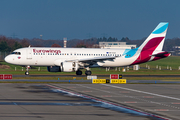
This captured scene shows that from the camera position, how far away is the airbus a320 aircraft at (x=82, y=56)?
5031 centimetres

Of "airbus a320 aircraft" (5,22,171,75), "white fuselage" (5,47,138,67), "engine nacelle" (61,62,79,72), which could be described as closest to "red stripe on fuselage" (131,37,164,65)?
"airbus a320 aircraft" (5,22,171,75)

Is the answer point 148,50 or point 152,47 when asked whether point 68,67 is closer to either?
point 148,50

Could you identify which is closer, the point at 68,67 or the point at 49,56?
the point at 68,67

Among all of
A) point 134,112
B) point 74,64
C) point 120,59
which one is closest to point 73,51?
point 74,64

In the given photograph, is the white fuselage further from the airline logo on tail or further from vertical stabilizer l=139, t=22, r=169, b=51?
vertical stabilizer l=139, t=22, r=169, b=51

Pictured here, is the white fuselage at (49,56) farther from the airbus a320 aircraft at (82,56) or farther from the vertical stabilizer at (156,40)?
the vertical stabilizer at (156,40)

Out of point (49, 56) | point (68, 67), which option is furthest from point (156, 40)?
point (49, 56)

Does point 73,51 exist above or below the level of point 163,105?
above

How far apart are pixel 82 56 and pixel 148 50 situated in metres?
11.5

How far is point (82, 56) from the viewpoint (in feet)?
171

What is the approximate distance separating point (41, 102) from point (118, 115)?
6.75 m

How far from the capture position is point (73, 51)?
51844mm

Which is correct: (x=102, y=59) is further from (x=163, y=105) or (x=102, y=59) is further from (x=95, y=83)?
(x=163, y=105)

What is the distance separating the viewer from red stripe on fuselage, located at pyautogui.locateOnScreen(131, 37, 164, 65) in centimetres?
5397
